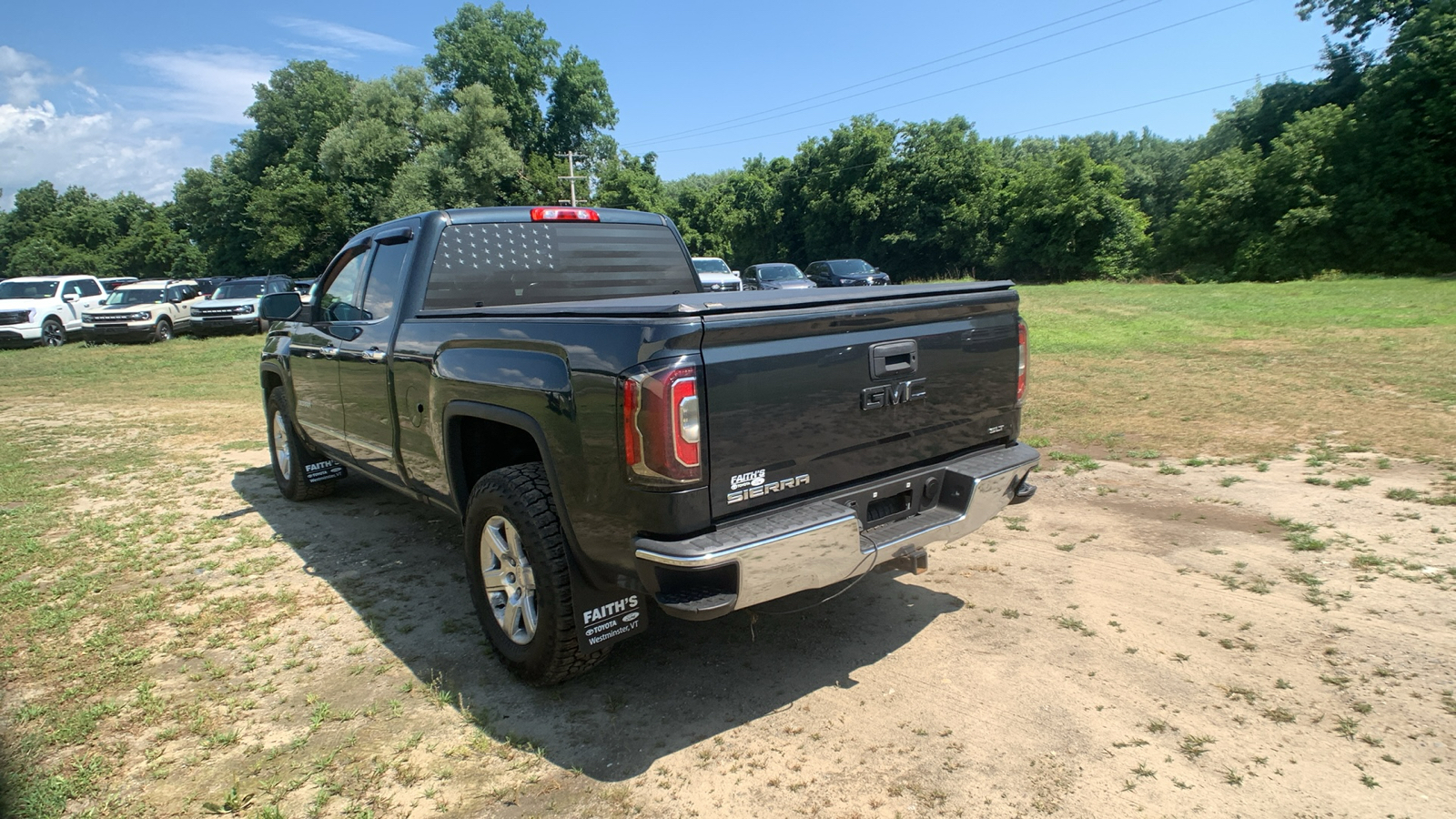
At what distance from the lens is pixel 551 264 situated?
4742 millimetres

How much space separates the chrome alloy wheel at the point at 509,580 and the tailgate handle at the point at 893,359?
1.62 m

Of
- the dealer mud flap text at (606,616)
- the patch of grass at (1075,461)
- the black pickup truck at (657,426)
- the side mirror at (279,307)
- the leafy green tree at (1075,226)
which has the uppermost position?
the leafy green tree at (1075,226)

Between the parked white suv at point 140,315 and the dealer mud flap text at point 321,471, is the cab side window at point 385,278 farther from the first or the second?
the parked white suv at point 140,315

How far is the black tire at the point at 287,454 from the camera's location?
638cm

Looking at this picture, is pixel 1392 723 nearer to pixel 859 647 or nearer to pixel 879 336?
pixel 859 647

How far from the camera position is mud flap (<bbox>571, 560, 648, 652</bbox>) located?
3.20 meters

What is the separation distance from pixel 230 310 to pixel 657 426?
24.5 m

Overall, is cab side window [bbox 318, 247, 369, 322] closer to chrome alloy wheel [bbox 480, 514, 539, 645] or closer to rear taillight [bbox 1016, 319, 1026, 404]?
chrome alloy wheel [bbox 480, 514, 539, 645]

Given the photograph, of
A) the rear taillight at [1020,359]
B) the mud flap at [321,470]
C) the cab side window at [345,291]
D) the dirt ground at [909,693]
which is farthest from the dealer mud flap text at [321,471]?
the rear taillight at [1020,359]

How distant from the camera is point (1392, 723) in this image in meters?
2.97

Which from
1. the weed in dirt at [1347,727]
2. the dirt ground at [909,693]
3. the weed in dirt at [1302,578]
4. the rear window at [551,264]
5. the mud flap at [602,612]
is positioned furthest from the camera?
the rear window at [551,264]

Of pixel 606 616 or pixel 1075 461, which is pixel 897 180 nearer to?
pixel 1075 461

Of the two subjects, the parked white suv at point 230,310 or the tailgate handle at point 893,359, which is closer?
the tailgate handle at point 893,359

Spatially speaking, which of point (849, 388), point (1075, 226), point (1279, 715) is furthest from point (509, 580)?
point (1075, 226)
